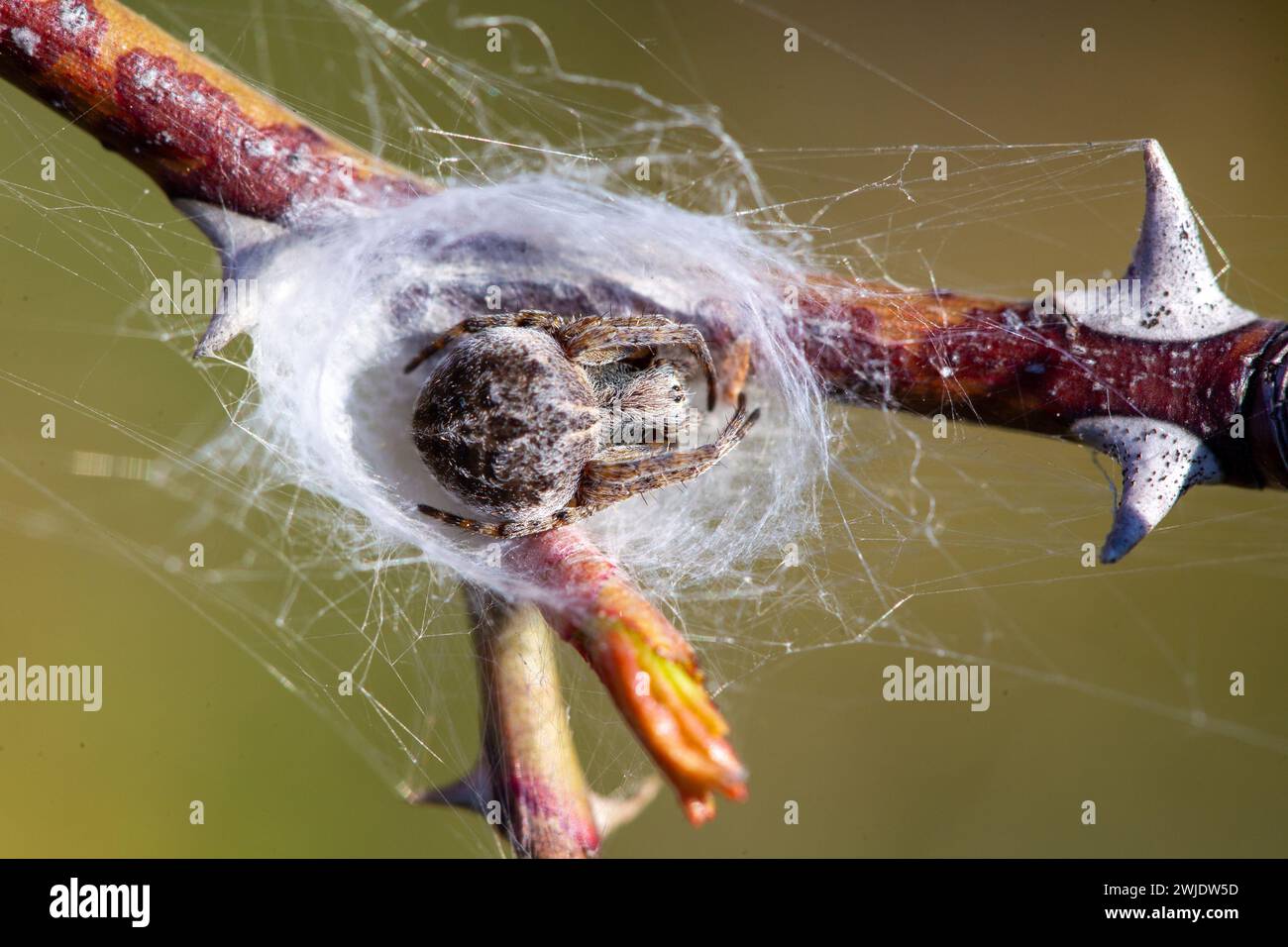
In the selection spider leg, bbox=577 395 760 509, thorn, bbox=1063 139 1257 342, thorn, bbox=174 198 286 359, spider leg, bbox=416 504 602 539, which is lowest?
spider leg, bbox=416 504 602 539

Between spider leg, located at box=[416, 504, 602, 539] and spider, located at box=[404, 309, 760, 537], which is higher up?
spider, located at box=[404, 309, 760, 537]

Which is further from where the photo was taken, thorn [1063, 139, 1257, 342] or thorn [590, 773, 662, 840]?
thorn [590, 773, 662, 840]

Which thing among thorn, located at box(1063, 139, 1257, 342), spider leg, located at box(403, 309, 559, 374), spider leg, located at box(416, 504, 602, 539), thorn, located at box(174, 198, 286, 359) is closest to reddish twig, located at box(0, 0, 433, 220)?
thorn, located at box(174, 198, 286, 359)

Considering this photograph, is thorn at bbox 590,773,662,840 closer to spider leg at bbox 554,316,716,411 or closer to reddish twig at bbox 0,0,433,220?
spider leg at bbox 554,316,716,411

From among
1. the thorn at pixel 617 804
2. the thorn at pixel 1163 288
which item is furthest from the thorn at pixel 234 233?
the thorn at pixel 1163 288

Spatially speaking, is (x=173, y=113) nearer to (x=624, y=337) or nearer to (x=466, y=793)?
(x=624, y=337)

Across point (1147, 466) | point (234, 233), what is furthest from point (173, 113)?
point (1147, 466)

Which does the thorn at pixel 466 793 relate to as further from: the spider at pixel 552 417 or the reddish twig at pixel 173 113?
the reddish twig at pixel 173 113
